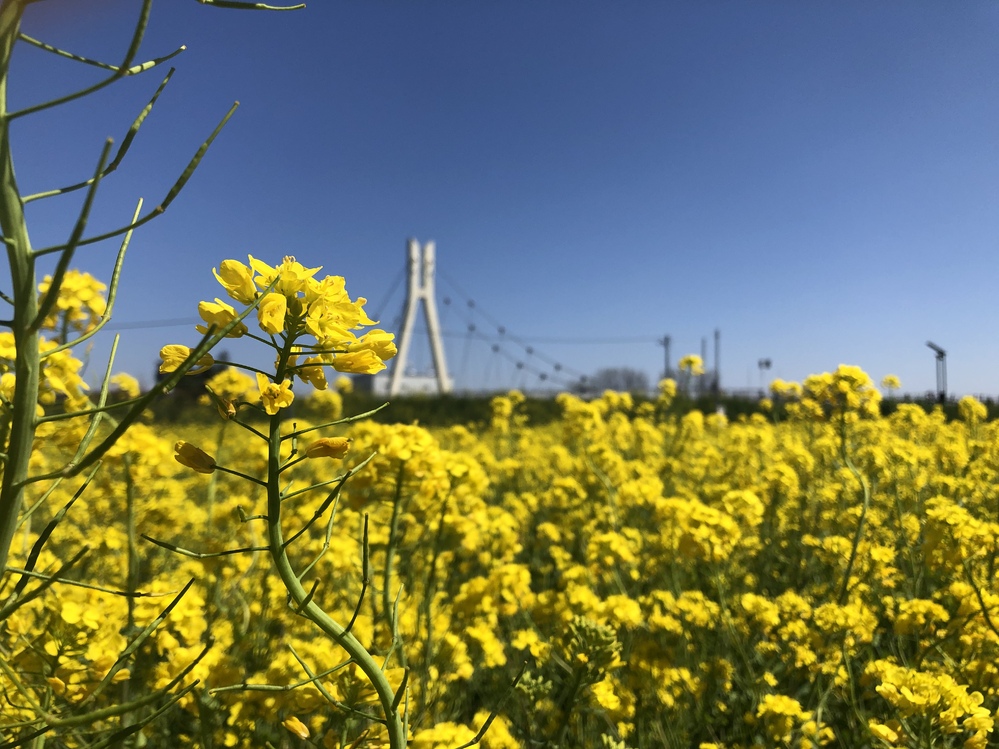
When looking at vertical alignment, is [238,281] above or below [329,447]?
above

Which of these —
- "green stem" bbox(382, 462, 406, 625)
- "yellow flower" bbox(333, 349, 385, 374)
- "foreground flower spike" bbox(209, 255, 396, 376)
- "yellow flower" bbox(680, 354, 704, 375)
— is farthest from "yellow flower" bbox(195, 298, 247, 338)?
"yellow flower" bbox(680, 354, 704, 375)

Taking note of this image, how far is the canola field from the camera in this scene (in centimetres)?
117

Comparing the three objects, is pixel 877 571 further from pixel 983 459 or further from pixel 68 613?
pixel 68 613

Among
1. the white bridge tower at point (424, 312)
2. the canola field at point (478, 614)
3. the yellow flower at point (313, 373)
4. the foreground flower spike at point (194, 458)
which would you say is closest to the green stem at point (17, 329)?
the canola field at point (478, 614)

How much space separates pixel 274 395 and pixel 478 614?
209 cm

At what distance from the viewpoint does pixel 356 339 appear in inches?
29.7

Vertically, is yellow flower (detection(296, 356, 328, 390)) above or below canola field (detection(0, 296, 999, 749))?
above

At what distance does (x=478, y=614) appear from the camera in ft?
8.15

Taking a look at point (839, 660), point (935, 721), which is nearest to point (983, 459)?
point (839, 660)

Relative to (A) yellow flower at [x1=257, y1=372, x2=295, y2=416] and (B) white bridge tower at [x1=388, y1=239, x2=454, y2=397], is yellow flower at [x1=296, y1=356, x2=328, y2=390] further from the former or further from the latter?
(B) white bridge tower at [x1=388, y1=239, x2=454, y2=397]

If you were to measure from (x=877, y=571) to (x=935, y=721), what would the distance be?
1.24 metres

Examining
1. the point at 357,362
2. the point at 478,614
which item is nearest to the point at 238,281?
the point at 357,362

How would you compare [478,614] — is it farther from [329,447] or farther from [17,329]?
[17,329]

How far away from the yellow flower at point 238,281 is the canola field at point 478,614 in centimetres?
14
